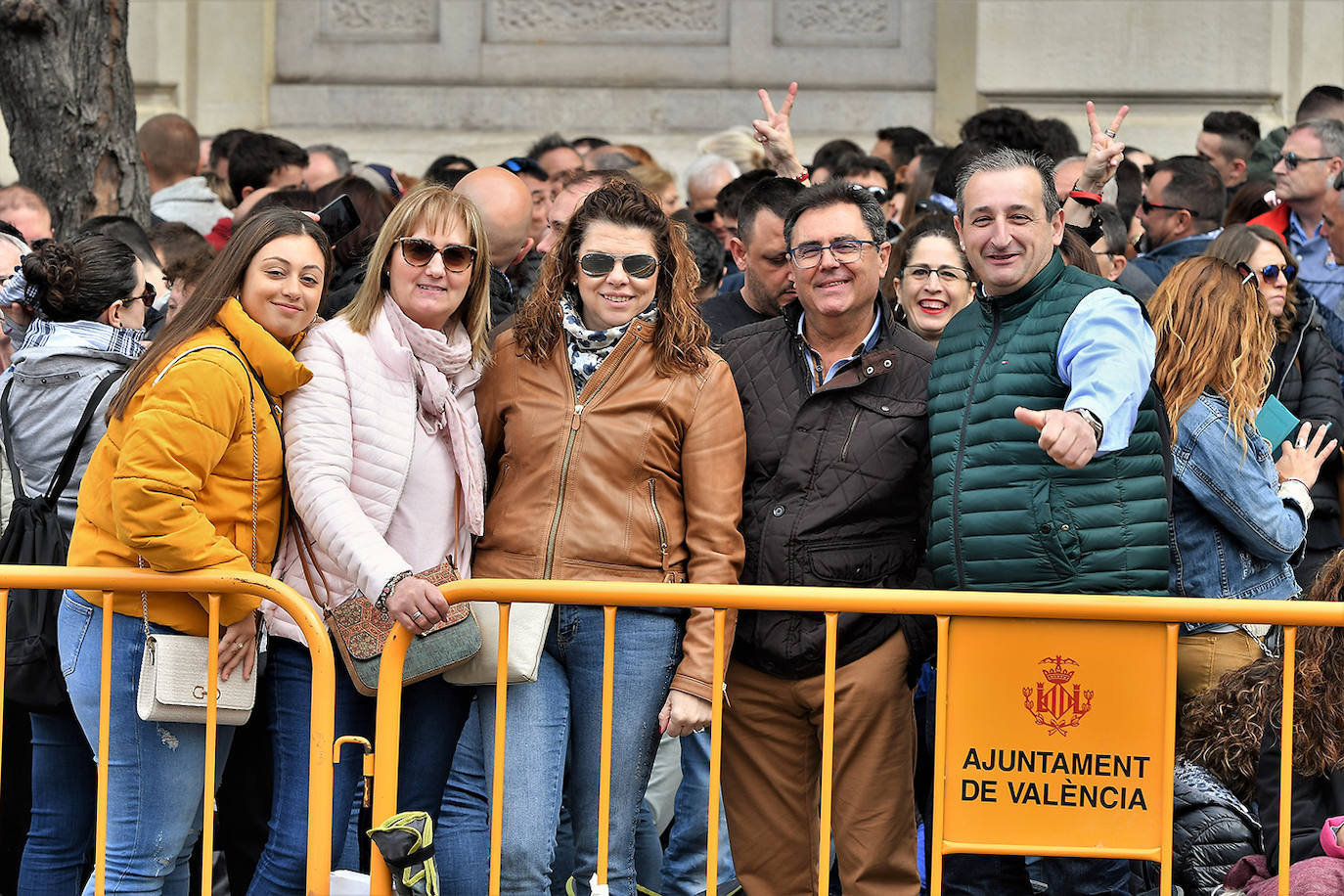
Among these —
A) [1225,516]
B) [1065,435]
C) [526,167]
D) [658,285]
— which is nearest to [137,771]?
[658,285]

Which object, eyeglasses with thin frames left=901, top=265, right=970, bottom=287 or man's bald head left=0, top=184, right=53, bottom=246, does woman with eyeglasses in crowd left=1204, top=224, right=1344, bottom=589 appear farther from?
man's bald head left=0, top=184, right=53, bottom=246

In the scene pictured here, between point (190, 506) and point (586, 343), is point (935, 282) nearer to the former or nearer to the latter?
point (586, 343)

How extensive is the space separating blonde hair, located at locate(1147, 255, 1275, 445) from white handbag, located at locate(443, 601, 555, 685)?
2.08 metres

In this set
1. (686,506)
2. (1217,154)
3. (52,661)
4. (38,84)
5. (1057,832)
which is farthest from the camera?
(1217,154)

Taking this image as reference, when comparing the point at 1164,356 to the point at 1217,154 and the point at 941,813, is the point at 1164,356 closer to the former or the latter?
the point at 941,813

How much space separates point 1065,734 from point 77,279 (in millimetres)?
2938

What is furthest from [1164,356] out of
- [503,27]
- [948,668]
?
[503,27]

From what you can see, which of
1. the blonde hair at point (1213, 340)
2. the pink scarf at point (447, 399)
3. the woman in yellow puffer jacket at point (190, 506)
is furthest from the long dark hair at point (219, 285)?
the blonde hair at point (1213, 340)

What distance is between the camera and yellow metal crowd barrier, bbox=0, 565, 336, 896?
3865 mm

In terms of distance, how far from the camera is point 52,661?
4.40 meters

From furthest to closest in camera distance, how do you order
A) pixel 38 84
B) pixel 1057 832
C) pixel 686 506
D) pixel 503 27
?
pixel 503 27 → pixel 38 84 → pixel 686 506 → pixel 1057 832

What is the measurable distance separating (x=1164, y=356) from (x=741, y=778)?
73.4 inches

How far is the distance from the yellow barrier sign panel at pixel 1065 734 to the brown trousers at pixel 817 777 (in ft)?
1.17

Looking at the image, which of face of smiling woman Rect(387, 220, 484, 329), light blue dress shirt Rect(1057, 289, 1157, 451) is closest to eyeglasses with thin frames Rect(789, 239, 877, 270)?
light blue dress shirt Rect(1057, 289, 1157, 451)
